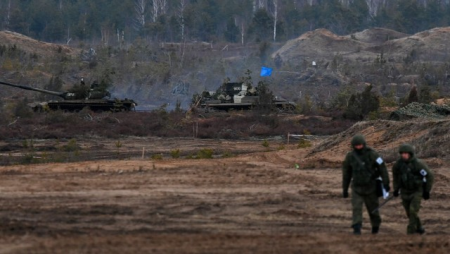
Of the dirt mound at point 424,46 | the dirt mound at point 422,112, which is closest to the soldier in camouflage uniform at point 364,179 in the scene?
the dirt mound at point 422,112

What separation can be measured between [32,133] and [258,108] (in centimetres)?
1102

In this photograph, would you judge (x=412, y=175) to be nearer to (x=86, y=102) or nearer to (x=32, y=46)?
(x=86, y=102)

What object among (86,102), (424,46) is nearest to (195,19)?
(424,46)

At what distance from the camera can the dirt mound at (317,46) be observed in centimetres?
7850

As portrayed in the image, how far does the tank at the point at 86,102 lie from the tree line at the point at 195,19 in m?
40.4

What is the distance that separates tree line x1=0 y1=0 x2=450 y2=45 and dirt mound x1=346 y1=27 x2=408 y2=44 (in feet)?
22.7

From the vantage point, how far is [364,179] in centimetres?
1331

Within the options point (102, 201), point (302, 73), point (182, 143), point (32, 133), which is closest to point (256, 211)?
point (102, 201)

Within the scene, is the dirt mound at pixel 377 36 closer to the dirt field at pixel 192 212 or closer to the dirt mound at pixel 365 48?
the dirt mound at pixel 365 48

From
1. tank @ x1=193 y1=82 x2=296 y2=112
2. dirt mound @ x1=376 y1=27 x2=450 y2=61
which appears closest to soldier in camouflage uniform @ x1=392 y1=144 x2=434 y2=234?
tank @ x1=193 y1=82 x2=296 y2=112

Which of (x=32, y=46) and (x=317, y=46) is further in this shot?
(x=317, y=46)

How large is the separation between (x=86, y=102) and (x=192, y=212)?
3208 centimetres

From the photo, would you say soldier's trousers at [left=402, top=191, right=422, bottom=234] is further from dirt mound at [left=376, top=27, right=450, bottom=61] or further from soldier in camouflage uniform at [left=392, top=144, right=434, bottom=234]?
dirt mound at [left=376, top=27, right=450, bottom=61]

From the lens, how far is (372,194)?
43.9ft
